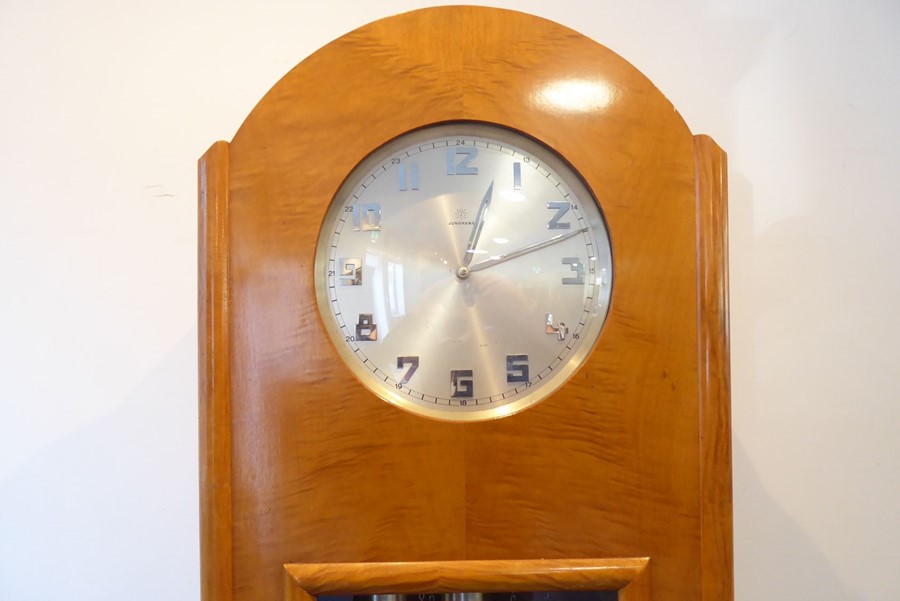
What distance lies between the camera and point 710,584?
27.4 inches

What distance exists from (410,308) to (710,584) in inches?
18.5

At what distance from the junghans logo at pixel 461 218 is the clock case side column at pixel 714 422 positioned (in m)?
0.27

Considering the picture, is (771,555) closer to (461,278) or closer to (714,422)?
(714,422)

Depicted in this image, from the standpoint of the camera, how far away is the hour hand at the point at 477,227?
0.74 meters

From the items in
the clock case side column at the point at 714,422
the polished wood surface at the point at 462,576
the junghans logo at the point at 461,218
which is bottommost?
the polished wood surface at the point at 462,576

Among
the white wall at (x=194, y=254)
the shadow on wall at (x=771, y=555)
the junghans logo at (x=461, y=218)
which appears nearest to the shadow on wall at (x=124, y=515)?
the white wall at (x=194, y=254)

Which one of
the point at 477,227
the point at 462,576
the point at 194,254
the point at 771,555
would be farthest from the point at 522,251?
the point at 771,555

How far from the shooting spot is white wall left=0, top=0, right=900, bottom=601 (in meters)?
1.08

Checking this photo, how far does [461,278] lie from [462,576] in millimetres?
340

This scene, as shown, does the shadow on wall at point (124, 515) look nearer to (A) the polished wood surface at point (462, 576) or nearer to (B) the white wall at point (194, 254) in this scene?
(B) the white wall at point (194, 254)

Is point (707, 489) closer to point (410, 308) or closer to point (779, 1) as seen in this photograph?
point (410, 308)

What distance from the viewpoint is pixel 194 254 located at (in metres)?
1.09

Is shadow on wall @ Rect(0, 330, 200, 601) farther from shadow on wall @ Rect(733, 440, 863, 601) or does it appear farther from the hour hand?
shadow on wall @ Rect(733, 440, 863, 601)

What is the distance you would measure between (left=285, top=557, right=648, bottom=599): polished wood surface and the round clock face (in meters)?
0.17
